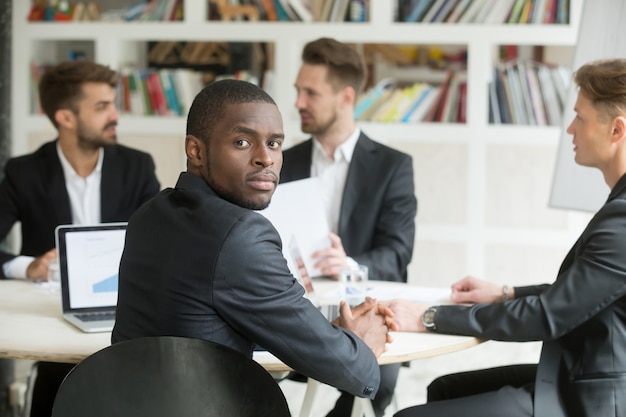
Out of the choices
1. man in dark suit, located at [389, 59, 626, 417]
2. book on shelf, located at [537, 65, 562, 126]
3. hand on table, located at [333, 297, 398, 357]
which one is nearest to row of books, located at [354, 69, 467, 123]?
book on shelf, located at [537, 65, 562, 126]

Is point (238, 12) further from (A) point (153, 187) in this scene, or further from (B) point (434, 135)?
(A) point (153, 187)

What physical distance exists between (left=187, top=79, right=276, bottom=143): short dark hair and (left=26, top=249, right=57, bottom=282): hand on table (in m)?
1.27

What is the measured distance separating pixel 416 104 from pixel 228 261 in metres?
3.37

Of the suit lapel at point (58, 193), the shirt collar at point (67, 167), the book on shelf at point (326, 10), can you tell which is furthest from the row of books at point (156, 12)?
the suit lapel at point (58, 193)

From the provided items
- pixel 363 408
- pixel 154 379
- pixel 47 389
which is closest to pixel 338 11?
pixel 47 389

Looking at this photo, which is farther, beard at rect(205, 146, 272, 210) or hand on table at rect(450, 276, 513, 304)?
hand on table at rect(450, 276, 513, 304)

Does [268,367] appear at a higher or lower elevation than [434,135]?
lower

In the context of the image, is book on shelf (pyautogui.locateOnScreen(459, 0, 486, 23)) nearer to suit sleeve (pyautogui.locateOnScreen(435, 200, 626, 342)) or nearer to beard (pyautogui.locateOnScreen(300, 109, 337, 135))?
beard (pyautogui.locateOnScreen(300, 109, 337, 135))

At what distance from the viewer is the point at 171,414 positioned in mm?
1678

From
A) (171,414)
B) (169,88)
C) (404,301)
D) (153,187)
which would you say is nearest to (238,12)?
(169,88)

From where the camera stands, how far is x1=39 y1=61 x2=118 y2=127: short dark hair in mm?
3654

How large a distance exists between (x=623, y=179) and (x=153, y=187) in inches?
76.8

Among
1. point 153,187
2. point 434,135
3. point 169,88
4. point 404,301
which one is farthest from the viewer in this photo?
point 169,88

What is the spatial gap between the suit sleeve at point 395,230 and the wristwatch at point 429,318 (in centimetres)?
83
